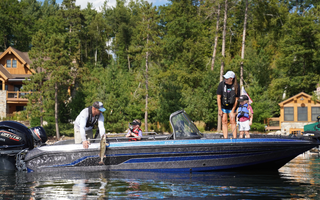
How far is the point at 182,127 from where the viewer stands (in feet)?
27.8

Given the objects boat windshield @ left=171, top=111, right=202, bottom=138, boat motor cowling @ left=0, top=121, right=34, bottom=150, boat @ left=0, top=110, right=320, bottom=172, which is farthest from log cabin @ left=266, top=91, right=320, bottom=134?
boat motor cowling @ left=0, top=121, right=34, bottom=150

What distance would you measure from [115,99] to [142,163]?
21.8m

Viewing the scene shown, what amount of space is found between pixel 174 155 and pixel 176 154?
6cm

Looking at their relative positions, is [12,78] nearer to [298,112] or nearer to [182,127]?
[298,112]

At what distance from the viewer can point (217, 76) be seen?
32344mm

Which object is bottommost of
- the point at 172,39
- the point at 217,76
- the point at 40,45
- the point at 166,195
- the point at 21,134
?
the point at 166,195

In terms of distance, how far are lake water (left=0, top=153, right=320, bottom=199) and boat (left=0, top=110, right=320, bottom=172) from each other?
20 cm

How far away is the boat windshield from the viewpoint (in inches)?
330

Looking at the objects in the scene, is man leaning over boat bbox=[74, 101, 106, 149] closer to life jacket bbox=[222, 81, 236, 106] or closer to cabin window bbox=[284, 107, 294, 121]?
life jacket bbox=[222, 81, 236, 106]

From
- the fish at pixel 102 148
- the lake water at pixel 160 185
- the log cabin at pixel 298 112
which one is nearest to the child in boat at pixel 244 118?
the lake water at pixel 160 185

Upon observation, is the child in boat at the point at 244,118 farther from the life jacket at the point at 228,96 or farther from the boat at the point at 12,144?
the boat at the point at 12,144

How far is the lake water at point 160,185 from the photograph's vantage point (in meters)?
6.00

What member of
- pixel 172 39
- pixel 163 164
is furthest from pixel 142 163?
pixel 172 39

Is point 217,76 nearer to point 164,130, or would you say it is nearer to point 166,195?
point 164,130
